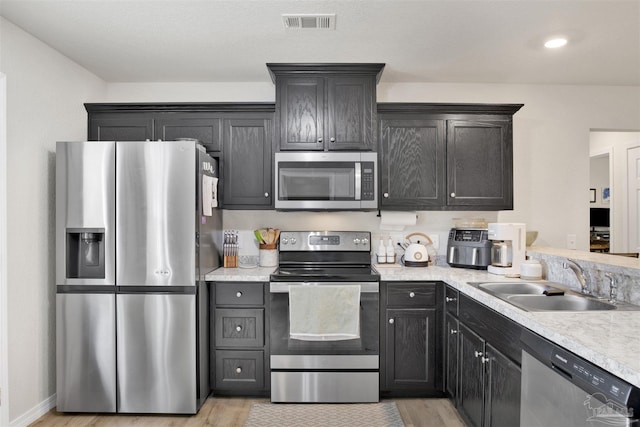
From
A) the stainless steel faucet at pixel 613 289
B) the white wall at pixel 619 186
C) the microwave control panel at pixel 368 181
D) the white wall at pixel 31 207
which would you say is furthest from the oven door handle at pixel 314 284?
the white wall at pixel 619 186

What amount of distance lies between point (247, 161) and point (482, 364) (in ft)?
6.90

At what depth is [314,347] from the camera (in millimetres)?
2574

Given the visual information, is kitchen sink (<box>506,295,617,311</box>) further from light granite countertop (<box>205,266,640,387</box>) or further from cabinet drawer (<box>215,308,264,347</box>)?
cabinet drawer (<box>215,308,264,347</box>)

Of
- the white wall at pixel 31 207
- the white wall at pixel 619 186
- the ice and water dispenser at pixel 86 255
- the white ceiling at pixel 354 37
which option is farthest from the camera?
the white wall at pixel 619 186

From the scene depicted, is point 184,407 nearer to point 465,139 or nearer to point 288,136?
point 288,136

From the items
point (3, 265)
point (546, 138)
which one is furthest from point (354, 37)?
point (3, 265)

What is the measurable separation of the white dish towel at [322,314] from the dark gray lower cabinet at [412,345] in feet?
0.86

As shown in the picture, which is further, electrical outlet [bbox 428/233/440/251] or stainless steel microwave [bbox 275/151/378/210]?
electrical outlet [bbox 428/233/440/251]

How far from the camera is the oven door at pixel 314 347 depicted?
2574 mm

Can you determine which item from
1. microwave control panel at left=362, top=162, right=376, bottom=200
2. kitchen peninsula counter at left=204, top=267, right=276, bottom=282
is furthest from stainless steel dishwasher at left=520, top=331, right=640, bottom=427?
kitchen peninsula counter at left=204, top=267, right=276, bottom=282

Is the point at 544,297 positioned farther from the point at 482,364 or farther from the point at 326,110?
the point at 326,110

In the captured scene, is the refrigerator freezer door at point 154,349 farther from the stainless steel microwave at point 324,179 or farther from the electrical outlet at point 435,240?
the electrical outlet at point 435,240

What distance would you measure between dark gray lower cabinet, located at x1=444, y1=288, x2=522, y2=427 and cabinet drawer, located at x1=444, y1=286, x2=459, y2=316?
13mm

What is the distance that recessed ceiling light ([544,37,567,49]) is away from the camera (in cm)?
241
